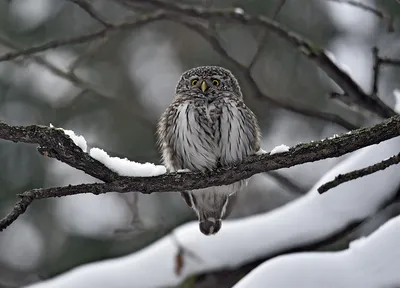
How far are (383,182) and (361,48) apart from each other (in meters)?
4.66

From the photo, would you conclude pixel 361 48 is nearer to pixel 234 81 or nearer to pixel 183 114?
pixel 234 81

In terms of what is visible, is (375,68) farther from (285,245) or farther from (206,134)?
(285,245)

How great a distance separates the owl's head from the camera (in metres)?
4.29

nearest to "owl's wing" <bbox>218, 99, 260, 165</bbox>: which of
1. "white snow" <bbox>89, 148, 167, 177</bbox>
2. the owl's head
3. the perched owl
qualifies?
the perched owl

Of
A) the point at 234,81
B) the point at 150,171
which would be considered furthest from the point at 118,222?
the point at 150,171

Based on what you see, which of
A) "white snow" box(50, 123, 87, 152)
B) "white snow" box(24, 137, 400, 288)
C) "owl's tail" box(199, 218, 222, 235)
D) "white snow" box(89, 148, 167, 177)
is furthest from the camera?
"owl's tail" box(199, 218, 222, 235)

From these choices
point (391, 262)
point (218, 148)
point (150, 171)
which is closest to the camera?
point (150, 171)

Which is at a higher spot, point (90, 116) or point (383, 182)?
point (90, 116)

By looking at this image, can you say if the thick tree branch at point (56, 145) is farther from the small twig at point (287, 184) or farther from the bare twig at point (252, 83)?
the small twig at point (287, 184)

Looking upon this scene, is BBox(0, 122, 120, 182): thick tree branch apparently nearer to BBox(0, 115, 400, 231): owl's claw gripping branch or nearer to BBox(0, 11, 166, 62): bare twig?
BBox(0, 115, 400, 231): owl's claw gripping branch

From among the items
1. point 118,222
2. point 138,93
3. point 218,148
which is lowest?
point 218,148

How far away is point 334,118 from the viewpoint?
171 inches

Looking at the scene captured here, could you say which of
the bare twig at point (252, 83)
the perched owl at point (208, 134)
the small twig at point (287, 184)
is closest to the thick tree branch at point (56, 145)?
the perched owl at point (208, 134)

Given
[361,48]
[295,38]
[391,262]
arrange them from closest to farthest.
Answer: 1. [391,262]
2. [295,38]
3. [361,48]
